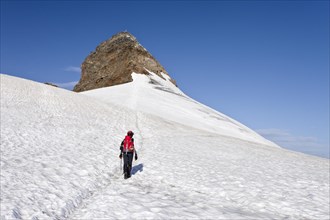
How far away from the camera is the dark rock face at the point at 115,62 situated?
73188 millimetres

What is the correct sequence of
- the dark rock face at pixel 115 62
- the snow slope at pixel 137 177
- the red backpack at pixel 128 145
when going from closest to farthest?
the snow slope at pixel 137 177 → the red backpack at pixel 128 145 → the dark rock face at pixel 115 62

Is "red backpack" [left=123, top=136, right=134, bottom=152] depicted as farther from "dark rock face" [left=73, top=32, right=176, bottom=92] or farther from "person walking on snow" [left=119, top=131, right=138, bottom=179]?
"dark rock face" [left=73, top=32, right=176, bottom=92]

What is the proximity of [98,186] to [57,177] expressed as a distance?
166 cm

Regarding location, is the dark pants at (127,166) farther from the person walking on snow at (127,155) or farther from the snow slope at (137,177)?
the snow slope at (137,177)

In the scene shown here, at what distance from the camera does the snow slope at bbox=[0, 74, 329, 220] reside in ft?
33.1

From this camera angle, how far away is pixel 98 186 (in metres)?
12.5

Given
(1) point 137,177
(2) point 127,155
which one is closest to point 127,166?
(2) point 127,155

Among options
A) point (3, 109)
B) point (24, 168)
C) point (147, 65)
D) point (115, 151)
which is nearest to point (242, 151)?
Result: point (115, 151)

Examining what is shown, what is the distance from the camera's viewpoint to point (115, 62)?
263 feet

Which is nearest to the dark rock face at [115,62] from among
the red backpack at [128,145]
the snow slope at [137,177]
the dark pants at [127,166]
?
the snow slope at [137,177]

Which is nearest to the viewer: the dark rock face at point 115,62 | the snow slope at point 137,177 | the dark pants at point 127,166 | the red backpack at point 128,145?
the snow slope at point 137,177

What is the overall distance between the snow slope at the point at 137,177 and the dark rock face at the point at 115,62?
148 ft

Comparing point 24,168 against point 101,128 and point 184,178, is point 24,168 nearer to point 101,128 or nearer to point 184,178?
point 184,178

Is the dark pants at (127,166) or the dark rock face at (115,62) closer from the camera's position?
the dark pants at (127,166)
